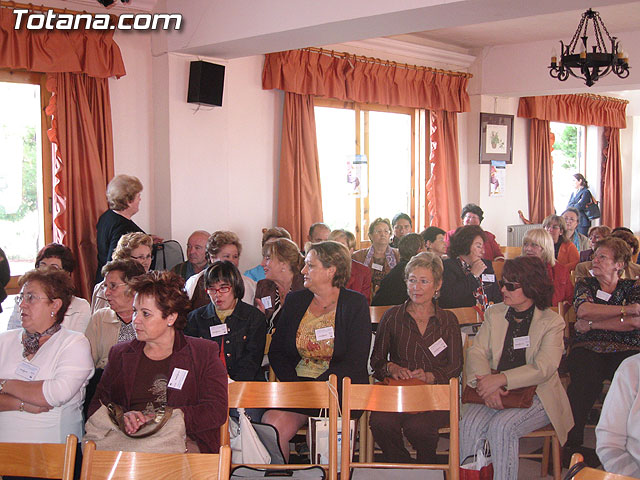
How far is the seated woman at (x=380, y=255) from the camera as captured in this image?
570cm

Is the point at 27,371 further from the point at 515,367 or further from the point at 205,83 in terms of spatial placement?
the point at 205,83

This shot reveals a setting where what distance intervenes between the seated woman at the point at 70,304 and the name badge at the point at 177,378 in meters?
0.63

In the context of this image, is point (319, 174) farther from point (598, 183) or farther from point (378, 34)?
point (598, 183)

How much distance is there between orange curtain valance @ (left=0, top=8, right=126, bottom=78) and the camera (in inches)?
183

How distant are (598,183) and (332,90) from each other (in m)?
7.59

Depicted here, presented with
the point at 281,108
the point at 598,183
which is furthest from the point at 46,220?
the point at 598,183

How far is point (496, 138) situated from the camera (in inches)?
370

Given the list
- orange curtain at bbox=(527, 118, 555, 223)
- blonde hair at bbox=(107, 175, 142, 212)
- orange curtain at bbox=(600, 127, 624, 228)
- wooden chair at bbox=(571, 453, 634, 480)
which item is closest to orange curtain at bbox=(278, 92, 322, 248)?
blonde hair at bbox=(107, 175, 142, 212)

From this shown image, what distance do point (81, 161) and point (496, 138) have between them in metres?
6.11

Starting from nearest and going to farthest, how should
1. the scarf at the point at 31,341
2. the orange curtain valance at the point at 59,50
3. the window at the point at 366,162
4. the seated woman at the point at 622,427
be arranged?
the seated woman at the point at 622,427 < the scarf at the point at 31,341 < the orange curtain valance at the point at 59,50 < the window at the point at 366,162

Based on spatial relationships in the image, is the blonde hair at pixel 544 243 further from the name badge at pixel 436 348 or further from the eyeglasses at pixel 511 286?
the name badge at pixel 436 348

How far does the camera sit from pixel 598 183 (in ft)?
41.6

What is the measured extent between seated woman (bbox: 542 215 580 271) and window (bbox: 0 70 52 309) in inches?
178

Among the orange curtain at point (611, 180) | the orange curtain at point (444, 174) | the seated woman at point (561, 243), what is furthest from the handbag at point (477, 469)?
the orange curtain at point (611, 180)
